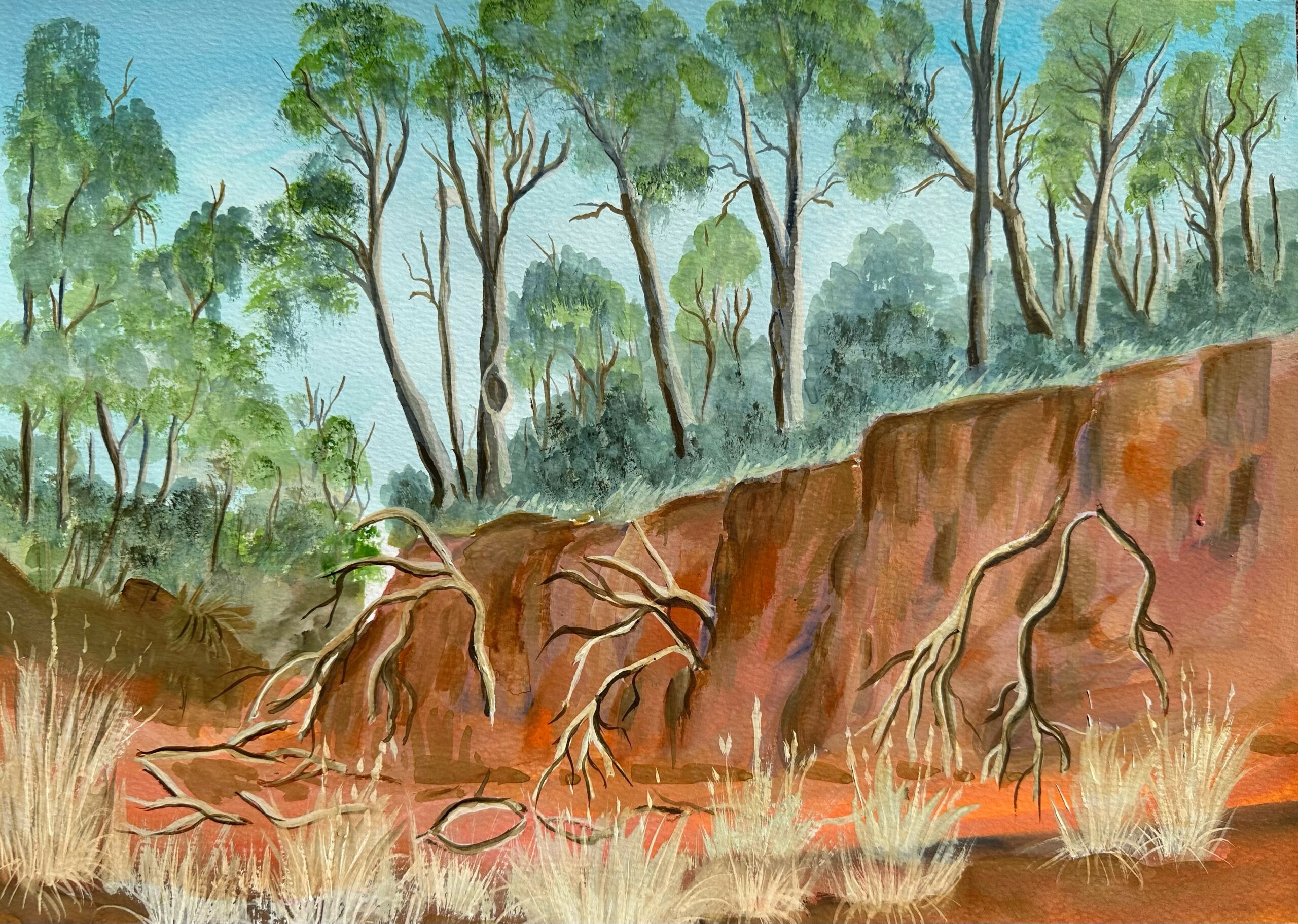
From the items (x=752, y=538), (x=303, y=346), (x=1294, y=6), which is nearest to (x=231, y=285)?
(x=303, y=346)

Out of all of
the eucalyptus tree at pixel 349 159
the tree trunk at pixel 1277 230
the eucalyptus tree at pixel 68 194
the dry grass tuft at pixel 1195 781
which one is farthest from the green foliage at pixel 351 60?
the dry grass tuft at pixel 1195 781

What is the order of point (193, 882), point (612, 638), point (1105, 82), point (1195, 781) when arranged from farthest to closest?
point (612, 638), point (1105, 82), point (193, 882), point (1195, 781)

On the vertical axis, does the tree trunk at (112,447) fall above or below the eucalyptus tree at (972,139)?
below

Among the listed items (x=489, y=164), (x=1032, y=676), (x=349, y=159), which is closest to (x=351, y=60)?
(x=349, y=159)

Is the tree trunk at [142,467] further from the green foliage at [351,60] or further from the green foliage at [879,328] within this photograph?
the green foliage at [879,328]

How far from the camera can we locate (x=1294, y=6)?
148 inches

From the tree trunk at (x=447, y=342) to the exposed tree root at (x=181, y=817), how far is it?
1561 millimetres

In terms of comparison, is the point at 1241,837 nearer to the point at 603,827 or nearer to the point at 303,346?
the point at 603,827

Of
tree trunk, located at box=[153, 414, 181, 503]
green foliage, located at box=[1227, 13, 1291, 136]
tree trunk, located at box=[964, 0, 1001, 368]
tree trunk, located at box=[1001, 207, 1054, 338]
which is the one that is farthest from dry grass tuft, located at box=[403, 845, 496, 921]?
green foliage, located at box=[1227, 13, 1291, 136]

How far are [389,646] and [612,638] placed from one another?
0.97 m

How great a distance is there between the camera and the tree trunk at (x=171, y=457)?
160 inches

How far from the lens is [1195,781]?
139 inches

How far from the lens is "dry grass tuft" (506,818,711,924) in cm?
343

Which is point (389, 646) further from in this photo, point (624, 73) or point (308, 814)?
point (624, 73)
